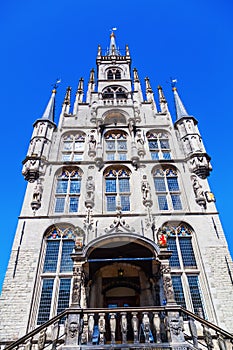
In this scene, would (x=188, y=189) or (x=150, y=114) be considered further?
(x=150, y=114)

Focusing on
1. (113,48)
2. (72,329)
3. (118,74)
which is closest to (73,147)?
(72,329)

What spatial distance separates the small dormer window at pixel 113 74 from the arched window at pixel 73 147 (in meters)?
9.04

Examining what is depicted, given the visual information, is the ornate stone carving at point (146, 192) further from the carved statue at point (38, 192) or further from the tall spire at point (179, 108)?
the tall spire at point (179, 108)

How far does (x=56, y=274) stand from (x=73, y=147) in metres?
7.90

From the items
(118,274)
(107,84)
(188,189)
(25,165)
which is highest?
(107,84)

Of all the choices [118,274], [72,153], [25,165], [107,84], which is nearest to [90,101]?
[107,84]

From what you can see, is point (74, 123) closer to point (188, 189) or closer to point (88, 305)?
point (188, 189)

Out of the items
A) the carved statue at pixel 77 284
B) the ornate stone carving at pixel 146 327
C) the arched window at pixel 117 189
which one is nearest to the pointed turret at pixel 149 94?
the arched window at pixel 117 189

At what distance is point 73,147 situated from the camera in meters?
16.9

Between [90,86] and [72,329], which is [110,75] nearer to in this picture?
[90,86]

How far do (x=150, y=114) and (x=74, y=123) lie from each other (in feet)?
16.6

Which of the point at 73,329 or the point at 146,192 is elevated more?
the point at 146,192

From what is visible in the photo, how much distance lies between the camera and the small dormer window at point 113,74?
80.2 ft

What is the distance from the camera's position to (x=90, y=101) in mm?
20672
